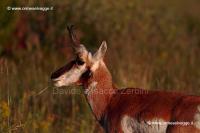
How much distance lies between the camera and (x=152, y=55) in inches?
613

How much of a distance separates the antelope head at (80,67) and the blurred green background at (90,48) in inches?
65.9

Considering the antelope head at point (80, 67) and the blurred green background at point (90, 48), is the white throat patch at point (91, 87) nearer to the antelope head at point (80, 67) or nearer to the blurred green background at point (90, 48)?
the antelope head at point (80, 67)

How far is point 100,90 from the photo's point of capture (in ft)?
31.1

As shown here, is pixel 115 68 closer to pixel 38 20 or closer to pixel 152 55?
pixel 152 55

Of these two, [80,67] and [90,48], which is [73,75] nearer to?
[80,67]

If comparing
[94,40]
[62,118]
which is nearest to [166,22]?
[94,40]

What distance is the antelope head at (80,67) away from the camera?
9.37m

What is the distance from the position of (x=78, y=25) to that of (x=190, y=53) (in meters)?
2.77

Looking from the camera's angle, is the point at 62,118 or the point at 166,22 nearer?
the point at 62,118

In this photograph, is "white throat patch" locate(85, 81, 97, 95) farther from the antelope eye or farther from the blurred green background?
the blurred green background

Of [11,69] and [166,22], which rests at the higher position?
[166,22]

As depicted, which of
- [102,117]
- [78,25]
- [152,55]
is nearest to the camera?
[102,117]

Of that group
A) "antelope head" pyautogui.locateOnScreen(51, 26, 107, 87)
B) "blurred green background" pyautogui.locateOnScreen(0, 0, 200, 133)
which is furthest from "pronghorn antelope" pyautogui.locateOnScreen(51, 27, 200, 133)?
"blurred green background" pyautogui.locateOnScreen(0, 0, 200, 133)

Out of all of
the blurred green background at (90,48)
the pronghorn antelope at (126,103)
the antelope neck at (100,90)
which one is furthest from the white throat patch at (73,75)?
the blurred green background at (90,48)
